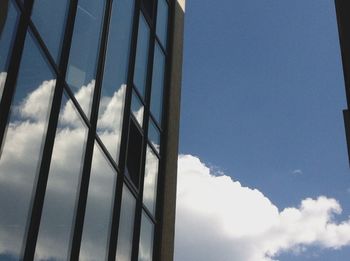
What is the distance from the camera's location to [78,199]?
10.1 meters

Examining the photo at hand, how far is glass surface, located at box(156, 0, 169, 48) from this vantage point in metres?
18.4

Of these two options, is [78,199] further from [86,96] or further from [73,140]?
[86,96]

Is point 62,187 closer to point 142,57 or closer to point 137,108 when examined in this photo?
point 137,108

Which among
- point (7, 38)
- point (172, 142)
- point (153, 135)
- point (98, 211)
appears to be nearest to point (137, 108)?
point (153, 135)

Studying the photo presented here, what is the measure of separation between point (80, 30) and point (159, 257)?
754 cm

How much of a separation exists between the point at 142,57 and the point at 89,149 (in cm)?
564

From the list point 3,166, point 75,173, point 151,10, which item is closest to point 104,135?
point 75,173

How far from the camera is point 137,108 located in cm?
1489

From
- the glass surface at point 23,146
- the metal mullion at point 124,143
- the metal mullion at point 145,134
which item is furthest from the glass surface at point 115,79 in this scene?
the glass surface at point 23,146

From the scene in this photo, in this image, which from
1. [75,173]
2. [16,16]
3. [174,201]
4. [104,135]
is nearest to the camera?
[16,16]

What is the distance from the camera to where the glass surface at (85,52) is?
1038cm

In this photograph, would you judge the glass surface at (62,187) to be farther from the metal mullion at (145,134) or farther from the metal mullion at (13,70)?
the metal mullion at (145,134)

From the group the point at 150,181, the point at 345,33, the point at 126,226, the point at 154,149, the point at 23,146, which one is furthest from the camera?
the point at 154,149

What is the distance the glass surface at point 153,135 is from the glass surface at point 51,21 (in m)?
6.56
